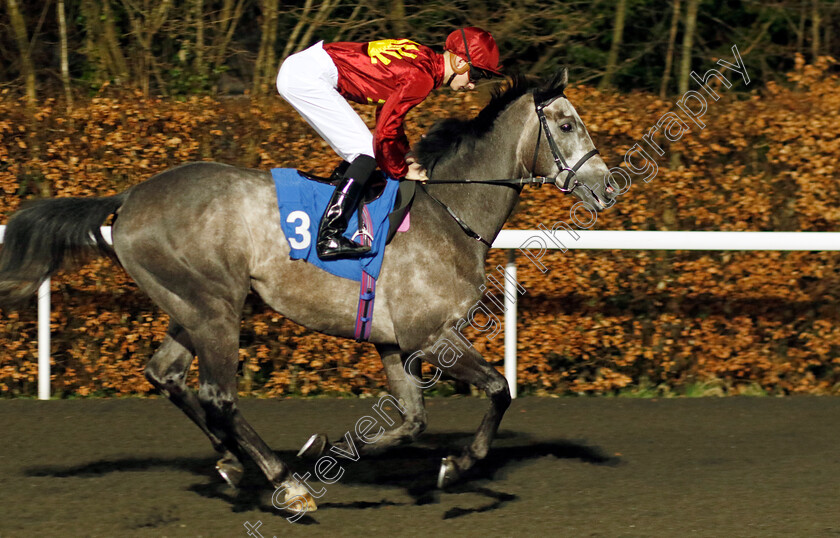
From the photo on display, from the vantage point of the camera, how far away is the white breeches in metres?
4.26

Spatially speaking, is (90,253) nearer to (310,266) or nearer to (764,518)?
(310,266)

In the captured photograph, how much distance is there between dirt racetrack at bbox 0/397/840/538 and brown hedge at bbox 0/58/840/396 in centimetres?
35

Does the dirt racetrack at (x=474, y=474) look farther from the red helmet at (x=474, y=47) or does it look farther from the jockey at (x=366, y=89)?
the red helmet at (x=474, y=47)

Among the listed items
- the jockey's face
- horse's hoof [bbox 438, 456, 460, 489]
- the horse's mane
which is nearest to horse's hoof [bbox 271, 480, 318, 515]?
horse's hoof [bbox 438, 456, 460, 489]

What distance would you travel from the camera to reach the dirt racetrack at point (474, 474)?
3797 millimetres

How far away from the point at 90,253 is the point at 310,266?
0.98 meters

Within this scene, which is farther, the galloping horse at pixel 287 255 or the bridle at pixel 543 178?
the bridle at pixel 543 178

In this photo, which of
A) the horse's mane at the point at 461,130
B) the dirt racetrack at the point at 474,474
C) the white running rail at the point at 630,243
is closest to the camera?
the dirt racetrack at the point at 474,474

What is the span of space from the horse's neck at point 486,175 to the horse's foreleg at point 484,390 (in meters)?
0.58

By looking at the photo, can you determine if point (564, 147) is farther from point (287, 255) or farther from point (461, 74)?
point (287, 255)

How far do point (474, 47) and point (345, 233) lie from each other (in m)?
0.96

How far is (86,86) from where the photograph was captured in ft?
28.5

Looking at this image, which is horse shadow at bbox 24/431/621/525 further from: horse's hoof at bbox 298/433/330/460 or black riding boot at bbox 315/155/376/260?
black riding boot at bbox 315/155/376/260

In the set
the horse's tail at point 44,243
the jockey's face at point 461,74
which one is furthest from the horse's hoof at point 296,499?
the jockey's face at point 461,74
